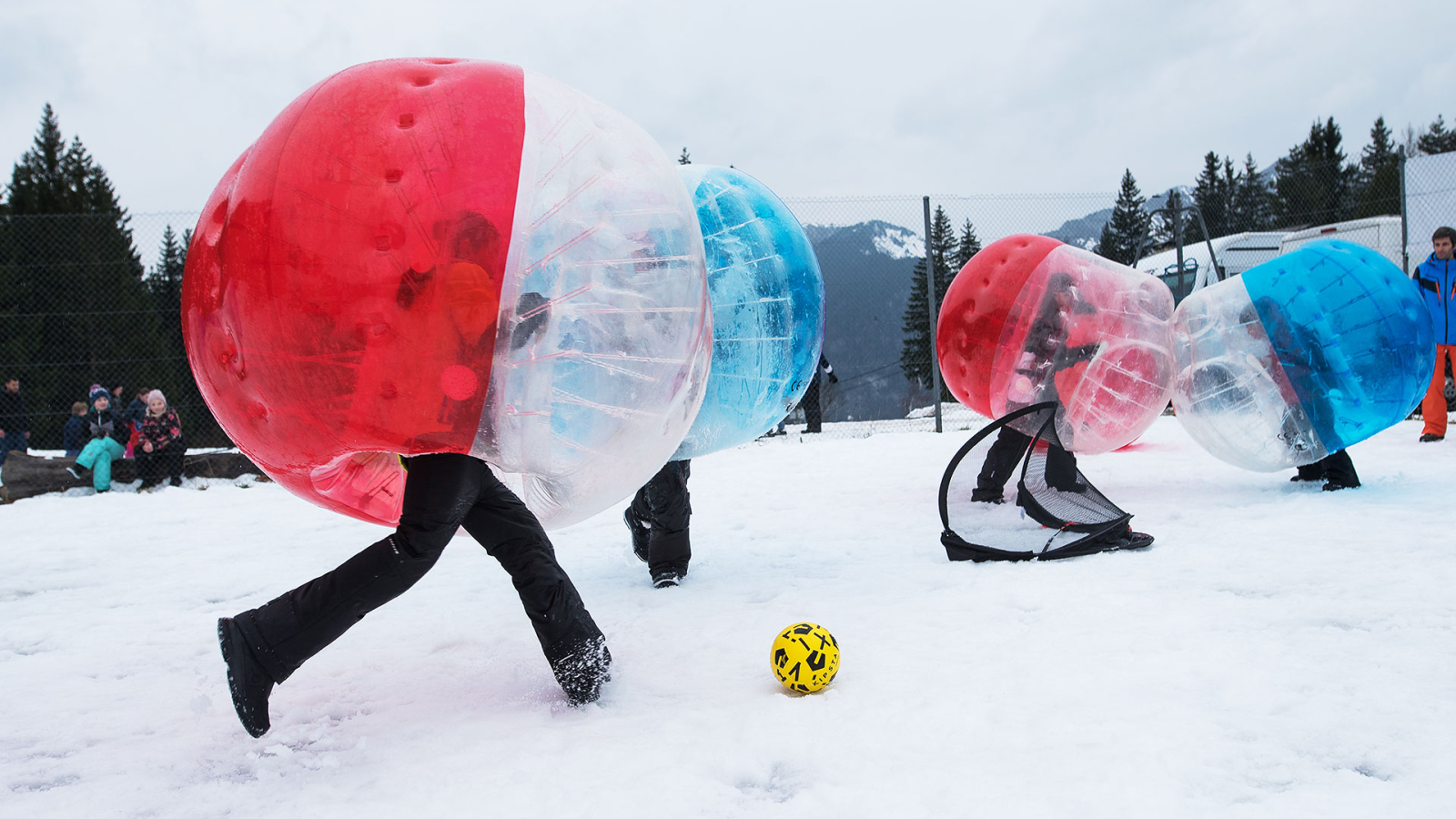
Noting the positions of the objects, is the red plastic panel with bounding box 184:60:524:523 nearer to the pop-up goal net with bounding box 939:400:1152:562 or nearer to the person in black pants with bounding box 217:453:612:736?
the person in black pants with bounding box 217:453:612:736

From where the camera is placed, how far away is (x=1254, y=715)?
221 centimetres

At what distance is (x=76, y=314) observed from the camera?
11008 millimetres

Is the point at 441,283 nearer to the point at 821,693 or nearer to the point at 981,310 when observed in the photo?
the point at 821,693

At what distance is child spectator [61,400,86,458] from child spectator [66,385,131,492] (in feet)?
1.79

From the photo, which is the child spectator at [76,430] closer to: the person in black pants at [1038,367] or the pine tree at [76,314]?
the pine tree at [76,314]

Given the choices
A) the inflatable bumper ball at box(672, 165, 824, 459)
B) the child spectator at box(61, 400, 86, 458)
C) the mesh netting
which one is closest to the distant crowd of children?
the child spectator at box(61, 400, 86, 458)

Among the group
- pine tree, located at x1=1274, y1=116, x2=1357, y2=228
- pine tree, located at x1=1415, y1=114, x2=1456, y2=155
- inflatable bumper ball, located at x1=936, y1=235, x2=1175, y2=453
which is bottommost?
inflatable bumper ball, located at x1=936, y1=235, x2=1175, y2=453

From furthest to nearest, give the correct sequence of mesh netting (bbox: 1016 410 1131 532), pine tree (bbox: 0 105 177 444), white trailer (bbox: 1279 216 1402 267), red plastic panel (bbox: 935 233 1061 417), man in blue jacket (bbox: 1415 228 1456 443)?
white trailer (bbox: 1279 216 1402 267) → pine tree (bbox: 0 105 177 444) → man in blue jacket (bbox: 1415 228 1456 443) → red plastic panel (bbox: 935 233 1061 417) → mesh netting (bbox: 1016 410 1131 532)

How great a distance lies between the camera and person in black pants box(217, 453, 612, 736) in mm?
2326

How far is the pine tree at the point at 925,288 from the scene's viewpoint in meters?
11.5

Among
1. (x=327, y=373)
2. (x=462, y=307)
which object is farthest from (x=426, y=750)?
(x=462, y=307)

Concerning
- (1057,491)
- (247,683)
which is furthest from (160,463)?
(1057,491)

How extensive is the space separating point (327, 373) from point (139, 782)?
112 centimetres

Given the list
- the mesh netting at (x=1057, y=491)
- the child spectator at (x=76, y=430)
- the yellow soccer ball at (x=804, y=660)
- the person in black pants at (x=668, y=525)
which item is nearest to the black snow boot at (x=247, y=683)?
the yellow soccer ball at (x=804, y=660)
